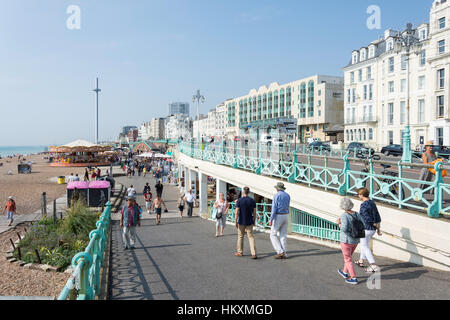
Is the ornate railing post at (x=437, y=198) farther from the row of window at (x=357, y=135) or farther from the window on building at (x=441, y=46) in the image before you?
the row of window at (x=357, y=135)

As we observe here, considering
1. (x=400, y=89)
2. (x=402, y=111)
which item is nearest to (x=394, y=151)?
(x=402, y=111)

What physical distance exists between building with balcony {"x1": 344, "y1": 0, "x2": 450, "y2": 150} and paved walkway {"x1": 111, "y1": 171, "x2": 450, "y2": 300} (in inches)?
861

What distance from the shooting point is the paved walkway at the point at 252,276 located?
17.9 ft

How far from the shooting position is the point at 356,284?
577 cm

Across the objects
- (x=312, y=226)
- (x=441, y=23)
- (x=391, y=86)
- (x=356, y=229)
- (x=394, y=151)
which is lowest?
(x=312, y=226)

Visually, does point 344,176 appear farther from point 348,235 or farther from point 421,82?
point 421,82

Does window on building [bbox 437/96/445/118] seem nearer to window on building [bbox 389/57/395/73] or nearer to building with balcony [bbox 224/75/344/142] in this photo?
window on building [bbox 389/57/395/73]

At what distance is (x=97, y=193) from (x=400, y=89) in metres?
33.9

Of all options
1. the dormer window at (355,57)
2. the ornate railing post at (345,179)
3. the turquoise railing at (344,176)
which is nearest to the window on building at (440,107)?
the dormer window at (355,57)

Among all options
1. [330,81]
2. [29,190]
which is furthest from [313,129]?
[29,190]

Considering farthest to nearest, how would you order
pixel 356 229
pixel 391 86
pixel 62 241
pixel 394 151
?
pixel 391 86, pixel 394 151, pixel 62 241, pixel 356 229

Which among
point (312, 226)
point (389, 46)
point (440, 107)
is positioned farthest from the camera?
point (389, 46)

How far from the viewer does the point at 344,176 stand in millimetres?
8250
